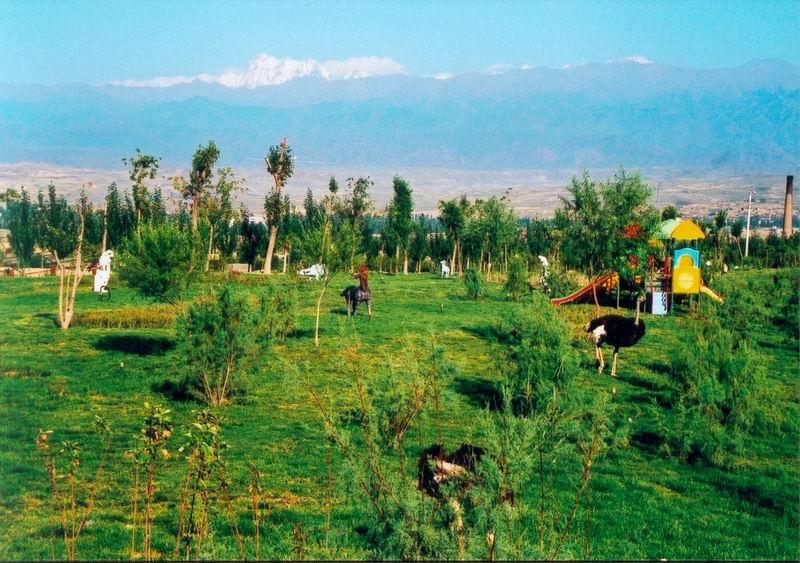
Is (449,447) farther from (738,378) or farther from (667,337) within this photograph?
(667,337)

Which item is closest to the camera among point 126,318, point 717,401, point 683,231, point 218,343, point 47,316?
point 717,401

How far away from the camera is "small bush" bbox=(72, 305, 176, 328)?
81.5ft

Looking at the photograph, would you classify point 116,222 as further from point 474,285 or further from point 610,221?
point 610,221

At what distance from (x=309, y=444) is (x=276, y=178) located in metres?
38.8

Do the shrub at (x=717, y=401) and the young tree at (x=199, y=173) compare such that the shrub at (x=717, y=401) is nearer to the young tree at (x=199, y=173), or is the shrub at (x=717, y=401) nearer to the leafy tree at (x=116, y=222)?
the young tree at (x=199, y=173)

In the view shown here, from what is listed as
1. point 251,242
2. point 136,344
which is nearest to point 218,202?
point 251,242

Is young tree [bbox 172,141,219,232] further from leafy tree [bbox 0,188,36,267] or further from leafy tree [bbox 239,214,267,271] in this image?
leafy tree [bbox 0,188,36,267]

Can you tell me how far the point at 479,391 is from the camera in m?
17.1

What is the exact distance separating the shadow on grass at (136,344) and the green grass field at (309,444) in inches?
2.9

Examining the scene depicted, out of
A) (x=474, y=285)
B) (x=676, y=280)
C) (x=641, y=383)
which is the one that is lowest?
(x=641, y=383)

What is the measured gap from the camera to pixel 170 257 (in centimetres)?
2053

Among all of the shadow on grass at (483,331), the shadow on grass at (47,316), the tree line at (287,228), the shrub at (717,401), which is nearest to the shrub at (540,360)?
the shrub at (717,401)

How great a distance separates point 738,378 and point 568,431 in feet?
21.5

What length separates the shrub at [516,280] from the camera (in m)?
33.4
